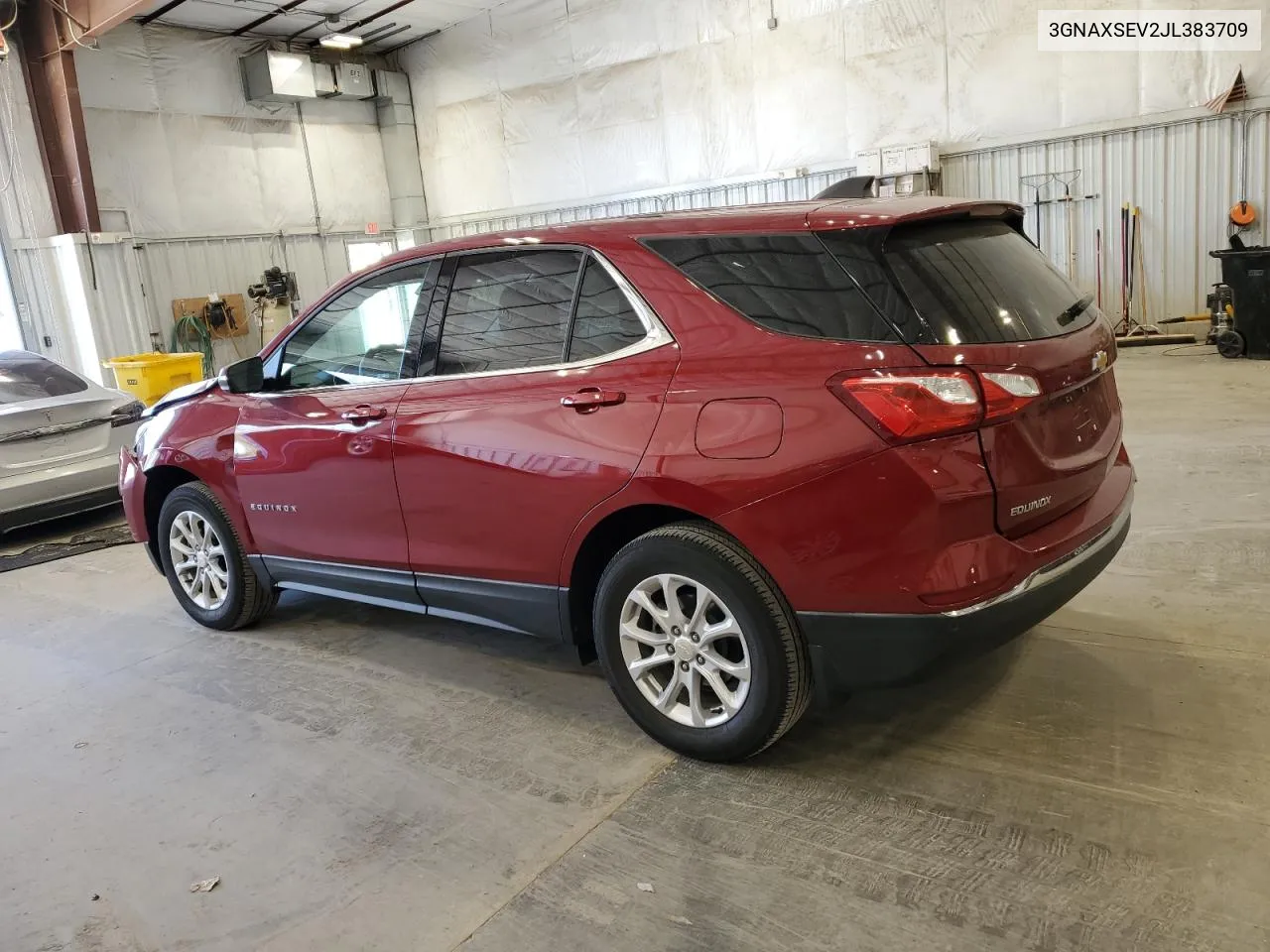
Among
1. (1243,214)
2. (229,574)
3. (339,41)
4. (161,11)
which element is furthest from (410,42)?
(229,574)

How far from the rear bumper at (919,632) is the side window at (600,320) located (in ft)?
3.13

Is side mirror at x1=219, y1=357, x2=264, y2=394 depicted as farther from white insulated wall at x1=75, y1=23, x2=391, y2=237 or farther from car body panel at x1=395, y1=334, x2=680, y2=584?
white insulated wall at x1=75, y1=23, x2=391, y2=237

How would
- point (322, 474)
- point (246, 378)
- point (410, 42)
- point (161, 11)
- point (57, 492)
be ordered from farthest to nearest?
point (410, 42) → point (161, 11) → point (57, 492) → point (246, 378) → point (322, 474)

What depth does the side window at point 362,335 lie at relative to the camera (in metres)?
3.36

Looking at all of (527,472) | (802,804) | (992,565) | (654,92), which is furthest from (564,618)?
(654,92)

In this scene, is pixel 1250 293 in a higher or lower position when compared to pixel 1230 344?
higher

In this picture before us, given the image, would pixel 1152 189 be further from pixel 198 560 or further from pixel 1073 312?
pixel 198 560

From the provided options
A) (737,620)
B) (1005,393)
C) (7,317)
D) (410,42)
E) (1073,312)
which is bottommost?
(737,620)

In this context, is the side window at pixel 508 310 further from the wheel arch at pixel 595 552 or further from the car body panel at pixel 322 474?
the wheel arch at pixel 595 552

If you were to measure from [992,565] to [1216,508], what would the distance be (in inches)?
118

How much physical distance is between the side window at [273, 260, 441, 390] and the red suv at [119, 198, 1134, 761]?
2cm

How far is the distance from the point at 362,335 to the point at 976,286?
223cm

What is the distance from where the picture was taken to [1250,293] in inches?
344

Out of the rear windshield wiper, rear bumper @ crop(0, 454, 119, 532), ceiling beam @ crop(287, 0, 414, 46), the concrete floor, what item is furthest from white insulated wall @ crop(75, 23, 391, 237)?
the rear windshield wiper
